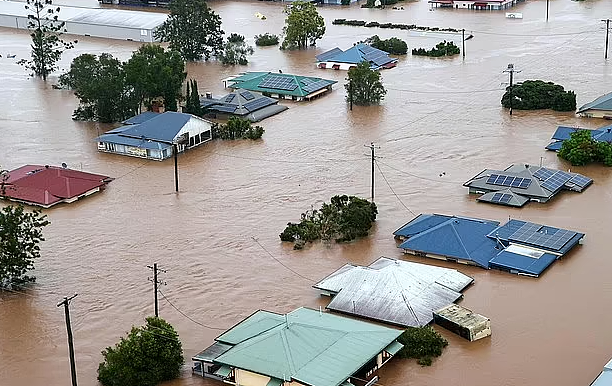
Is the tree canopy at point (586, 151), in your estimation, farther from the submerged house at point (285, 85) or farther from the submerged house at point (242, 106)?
the submerged house at point (285, 85)

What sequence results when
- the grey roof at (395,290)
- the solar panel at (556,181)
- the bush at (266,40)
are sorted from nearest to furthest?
the grey roof at (395,290) → the solar panel at (556,181) → the bush at (266,40)

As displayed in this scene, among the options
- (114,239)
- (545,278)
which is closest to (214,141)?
(114,239)

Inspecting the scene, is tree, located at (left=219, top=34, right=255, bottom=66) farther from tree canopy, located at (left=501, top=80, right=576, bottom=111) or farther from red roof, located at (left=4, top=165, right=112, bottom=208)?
red roof, located at (left=4, top=165, right=112, bottom=208)

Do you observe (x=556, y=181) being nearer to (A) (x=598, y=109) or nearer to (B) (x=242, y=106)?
(A) (x=598, y=109)

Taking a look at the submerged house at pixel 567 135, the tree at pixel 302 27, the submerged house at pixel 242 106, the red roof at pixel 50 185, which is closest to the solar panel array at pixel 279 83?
the submerged house at pixel 242 106

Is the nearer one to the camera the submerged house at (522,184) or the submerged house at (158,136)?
the submerged house at (522,184)
